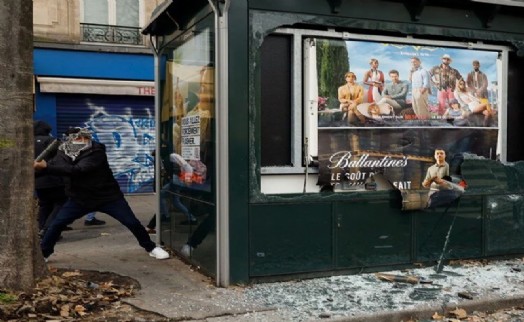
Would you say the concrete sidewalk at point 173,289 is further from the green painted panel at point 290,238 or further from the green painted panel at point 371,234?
the green painted panel at point 371,234

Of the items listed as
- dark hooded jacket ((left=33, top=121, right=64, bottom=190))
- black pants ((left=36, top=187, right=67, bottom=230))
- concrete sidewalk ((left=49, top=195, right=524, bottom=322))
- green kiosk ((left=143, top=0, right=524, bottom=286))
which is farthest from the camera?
black pants ((left=36, top=187, right=67, bottom=230))

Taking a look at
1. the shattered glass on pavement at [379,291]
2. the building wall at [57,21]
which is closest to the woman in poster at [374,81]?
the shattered glass on pavement at [379,291]

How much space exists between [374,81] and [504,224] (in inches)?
98.6

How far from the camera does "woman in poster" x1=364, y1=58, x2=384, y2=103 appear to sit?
6.09 m

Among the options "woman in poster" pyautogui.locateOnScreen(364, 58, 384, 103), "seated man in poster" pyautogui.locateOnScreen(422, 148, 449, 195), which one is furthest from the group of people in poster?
"seated man in poster" pyautogui.locateOnScreen(422, 148, 449, 195)

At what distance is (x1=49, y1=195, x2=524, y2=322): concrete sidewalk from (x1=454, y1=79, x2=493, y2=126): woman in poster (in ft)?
7.53

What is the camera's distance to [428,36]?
21.2 ft

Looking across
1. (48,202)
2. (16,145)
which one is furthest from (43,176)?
(16,145)

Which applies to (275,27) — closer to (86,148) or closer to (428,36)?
(428,36)

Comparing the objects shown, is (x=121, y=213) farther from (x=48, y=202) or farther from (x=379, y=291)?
(x=379, y=291)

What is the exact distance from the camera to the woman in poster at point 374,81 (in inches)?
240

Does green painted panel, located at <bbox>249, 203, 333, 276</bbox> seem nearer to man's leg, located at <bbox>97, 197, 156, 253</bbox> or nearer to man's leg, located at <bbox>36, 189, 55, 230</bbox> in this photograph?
man's leg, located at <bbox>97, 197, 156, 253</bbox>

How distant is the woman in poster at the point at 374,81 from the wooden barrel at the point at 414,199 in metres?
1.09

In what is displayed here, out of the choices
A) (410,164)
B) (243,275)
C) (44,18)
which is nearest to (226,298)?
(243,275)
